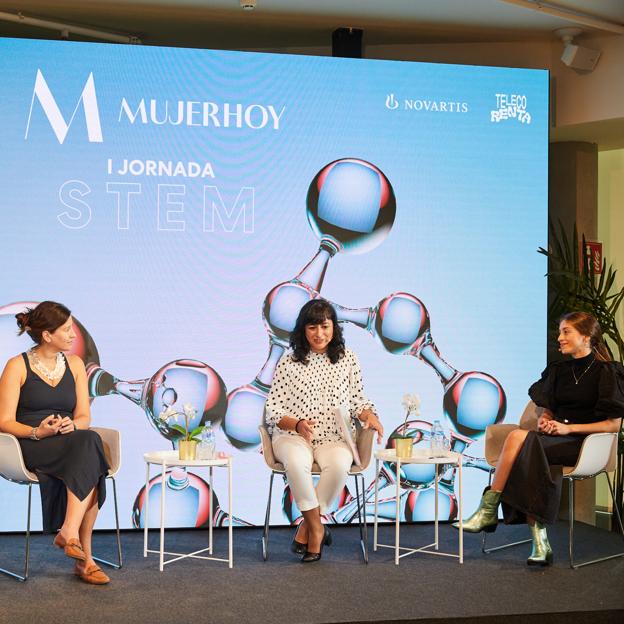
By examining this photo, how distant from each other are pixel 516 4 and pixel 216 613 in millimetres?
3614

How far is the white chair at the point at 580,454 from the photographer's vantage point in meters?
4.62

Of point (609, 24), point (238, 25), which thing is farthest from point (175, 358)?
point (609, 24)

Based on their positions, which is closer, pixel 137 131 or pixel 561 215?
pixel 137 131

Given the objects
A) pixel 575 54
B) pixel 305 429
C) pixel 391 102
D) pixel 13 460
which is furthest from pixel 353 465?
pixel 575 54

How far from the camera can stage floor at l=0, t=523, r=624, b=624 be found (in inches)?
149

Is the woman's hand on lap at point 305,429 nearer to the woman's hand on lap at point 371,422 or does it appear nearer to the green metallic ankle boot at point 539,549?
the woman's hand on lap at point 371,422

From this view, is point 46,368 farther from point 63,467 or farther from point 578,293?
point 578,293

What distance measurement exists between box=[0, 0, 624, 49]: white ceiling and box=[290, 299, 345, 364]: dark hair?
5.81ft

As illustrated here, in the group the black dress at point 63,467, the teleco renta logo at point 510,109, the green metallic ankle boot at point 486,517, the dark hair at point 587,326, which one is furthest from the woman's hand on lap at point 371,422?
the teleco renta logo at point 510,109

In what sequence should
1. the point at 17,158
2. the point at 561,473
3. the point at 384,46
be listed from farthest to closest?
the point at 384,46 → the point at 17,158 → the point at 561,473

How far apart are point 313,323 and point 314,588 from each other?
1289mm

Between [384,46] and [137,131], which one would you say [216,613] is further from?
[384,46]

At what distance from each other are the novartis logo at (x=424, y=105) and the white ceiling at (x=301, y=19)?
1.64 ft

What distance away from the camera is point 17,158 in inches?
205
